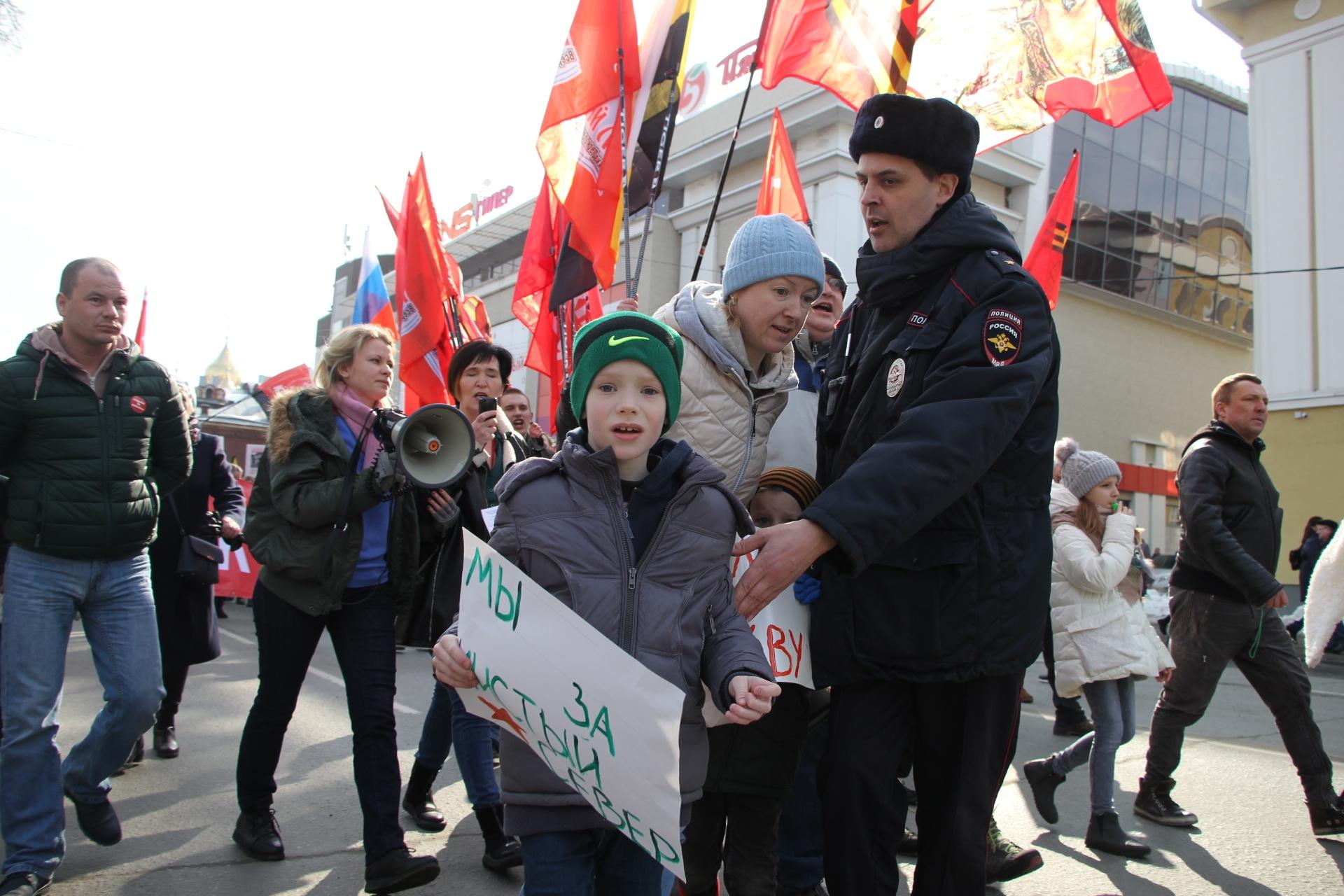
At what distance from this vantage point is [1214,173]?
32719mm

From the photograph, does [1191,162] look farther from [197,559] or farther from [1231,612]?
[197,559]

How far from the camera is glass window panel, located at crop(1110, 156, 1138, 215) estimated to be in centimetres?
2978

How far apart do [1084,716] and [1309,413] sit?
13687mm

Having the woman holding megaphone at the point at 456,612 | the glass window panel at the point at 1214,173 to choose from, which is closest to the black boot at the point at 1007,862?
the woman holding megaphone at the point at 456,612

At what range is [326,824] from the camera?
428cm

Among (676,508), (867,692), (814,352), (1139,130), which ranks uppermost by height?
(1139,130)

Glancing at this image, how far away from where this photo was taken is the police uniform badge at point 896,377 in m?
2.40

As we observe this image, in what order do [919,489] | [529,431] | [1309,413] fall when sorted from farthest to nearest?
[1309,413] → [529,431] → [919,489]

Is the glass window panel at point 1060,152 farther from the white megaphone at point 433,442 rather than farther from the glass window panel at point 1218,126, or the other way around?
the white megaphone at point 433,442

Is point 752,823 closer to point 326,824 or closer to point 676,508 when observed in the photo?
point 676,508

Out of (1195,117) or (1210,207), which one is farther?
(1210,207)

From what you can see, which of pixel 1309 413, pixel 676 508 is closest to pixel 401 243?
pixel 676 508

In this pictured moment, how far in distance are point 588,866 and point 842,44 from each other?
445 centimetres

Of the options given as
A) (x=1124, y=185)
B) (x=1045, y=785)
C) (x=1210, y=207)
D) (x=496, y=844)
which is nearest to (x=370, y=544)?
(x=496, y=844)
